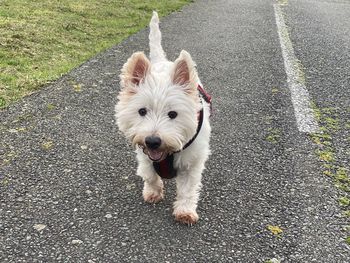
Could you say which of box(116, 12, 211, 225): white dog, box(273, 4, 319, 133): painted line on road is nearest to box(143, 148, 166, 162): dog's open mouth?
box(116, 12, 211, 225): white dog

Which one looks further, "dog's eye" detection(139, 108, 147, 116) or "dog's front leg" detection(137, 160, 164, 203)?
"dog's front leg" detection(137, 160, 164, 203)

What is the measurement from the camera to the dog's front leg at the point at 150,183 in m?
4.19

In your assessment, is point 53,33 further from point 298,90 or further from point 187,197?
point 187,197

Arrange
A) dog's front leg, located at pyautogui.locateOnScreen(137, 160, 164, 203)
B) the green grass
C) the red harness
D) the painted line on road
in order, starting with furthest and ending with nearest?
the green grass
the painted line on road
dog's front leg, located at pyautogui.locateOnScreen(137, 160, 164, 203)
the red harness

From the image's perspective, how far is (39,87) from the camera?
668 cm

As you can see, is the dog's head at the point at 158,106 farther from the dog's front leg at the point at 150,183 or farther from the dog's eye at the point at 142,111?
the dog's front leg at the point at 150,183

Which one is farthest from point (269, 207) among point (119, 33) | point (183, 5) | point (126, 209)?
point (183, 5)

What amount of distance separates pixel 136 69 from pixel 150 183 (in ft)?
3.58

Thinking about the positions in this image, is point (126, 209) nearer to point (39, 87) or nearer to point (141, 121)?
point (141, 121)

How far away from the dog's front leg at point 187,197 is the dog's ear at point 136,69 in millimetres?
942

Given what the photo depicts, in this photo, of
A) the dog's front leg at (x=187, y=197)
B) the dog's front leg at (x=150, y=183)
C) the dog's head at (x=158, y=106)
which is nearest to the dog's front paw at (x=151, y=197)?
the dog's front leg at (x=150, y=183)

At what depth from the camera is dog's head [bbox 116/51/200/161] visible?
11.6 ft

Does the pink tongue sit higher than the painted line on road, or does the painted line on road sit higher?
the pink tongue

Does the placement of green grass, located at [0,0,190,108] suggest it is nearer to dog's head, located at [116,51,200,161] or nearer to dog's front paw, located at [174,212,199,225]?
dog's head, located at [116,51,200,161]
